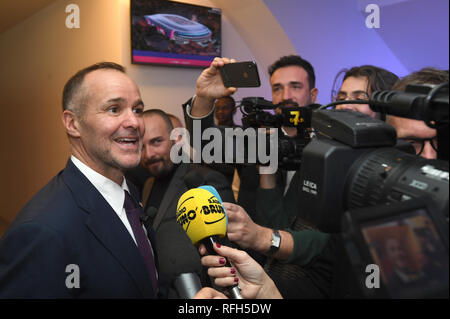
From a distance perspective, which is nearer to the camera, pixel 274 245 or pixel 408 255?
pixel 408 255

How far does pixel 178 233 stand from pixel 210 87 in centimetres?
75

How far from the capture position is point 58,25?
3.99 m

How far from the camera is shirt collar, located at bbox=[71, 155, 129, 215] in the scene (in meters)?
1.08

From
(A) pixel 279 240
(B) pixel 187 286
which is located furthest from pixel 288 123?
(B) pixel 187 286

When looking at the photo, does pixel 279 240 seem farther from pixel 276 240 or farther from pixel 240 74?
pixel 240 74

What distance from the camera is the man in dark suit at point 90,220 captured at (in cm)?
84

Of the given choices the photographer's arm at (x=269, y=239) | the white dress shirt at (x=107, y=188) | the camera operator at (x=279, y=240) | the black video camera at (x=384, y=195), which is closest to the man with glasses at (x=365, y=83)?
the camera operator at (x=279, y=240)

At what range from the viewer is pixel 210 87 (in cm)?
142

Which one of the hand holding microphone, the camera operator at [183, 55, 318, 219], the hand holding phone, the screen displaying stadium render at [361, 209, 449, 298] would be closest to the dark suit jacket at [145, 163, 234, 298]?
the camera operator at [183, 55, 318, 219]

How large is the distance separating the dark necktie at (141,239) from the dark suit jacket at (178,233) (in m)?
0.53

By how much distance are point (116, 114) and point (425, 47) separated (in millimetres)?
2466
